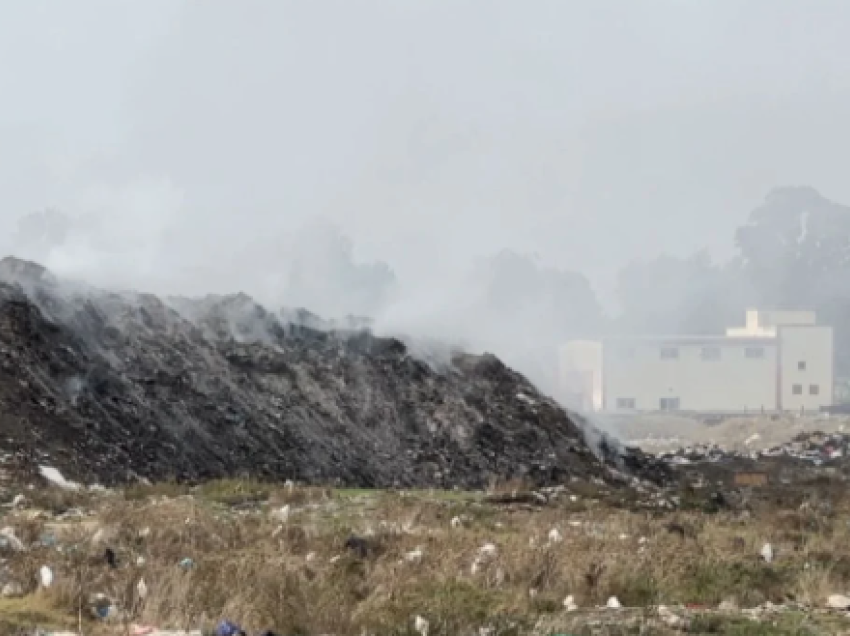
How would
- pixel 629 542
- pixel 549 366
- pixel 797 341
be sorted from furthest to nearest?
pixel 549 366, pixel 797 341, pixel 629 542

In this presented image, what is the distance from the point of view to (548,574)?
599 centimetres

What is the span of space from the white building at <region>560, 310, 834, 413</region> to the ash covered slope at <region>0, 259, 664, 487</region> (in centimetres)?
4135

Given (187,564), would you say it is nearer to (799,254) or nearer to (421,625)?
(421,625)

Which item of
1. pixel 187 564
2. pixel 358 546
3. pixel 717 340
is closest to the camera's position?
pixel 187 564

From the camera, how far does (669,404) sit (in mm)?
61500

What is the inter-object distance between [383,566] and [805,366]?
202ft

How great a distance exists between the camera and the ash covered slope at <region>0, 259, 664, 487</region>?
13.8 metres

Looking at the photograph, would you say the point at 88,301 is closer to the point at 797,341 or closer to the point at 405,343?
the point at 405,343

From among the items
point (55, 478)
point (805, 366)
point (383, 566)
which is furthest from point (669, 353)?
point (383, 566)

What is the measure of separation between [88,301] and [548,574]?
43.6 feet

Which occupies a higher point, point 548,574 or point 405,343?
point 405,343

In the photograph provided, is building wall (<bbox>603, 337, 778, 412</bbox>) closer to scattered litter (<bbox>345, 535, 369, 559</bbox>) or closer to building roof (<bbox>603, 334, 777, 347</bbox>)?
building roof (<bbox>603, 334, 777, 347</bbox>)

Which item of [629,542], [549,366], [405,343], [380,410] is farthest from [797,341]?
[629,542]

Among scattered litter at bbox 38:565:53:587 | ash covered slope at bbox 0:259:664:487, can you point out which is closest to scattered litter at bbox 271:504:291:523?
scattered litter at bbox 38:565:53:587
